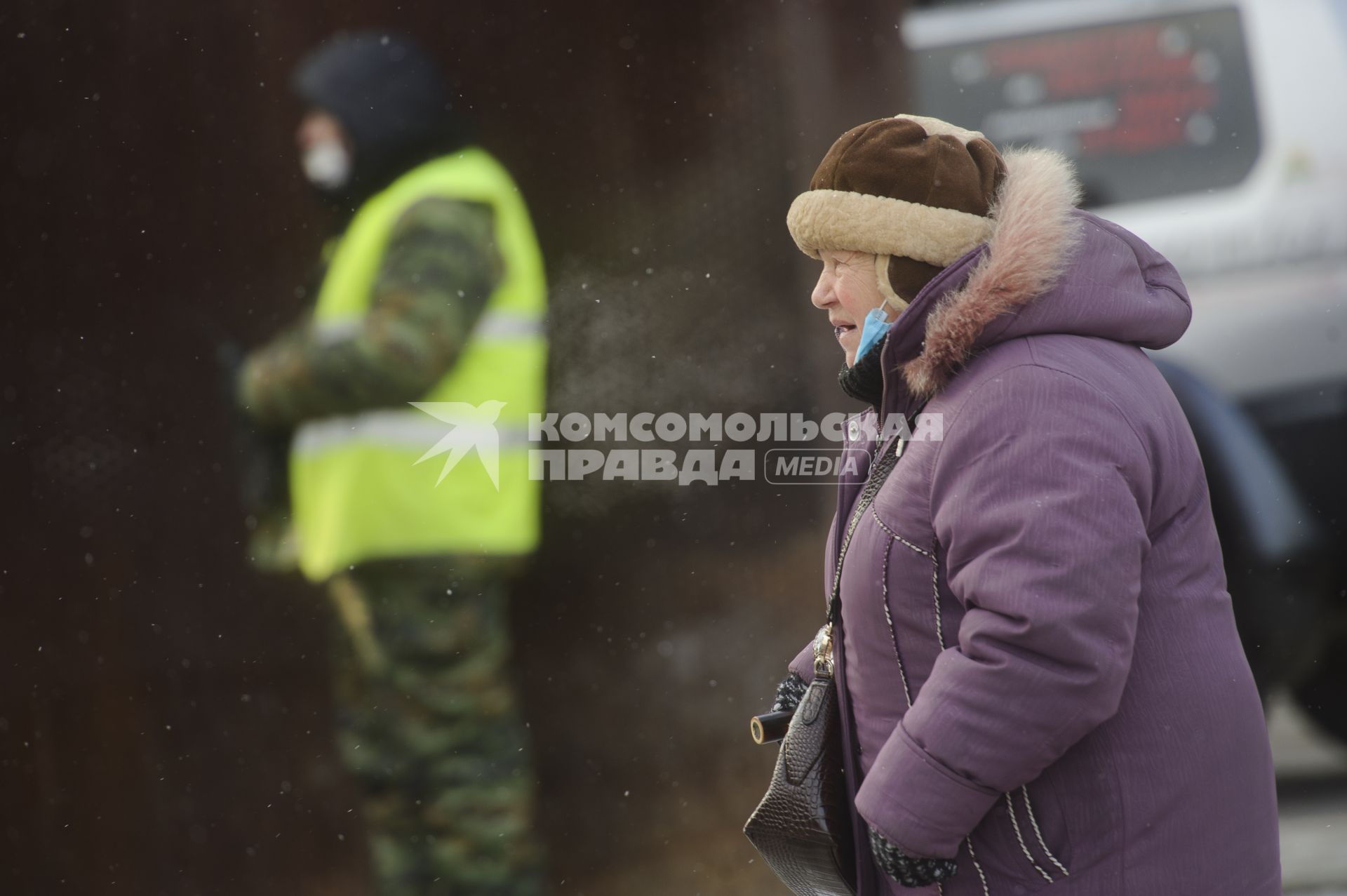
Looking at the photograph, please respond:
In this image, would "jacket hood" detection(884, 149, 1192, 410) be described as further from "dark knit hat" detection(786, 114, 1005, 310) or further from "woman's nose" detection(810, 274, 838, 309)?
"woman's nose" detection(810, 274, 838, 309)

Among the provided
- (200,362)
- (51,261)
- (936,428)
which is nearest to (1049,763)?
(936,428)

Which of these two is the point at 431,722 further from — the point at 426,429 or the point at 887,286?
the point at 887,286

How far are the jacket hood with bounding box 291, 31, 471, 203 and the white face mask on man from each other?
2 centimetres

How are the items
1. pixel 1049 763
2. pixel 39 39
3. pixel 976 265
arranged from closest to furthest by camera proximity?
pixel 1049 763 → pixel 976 265 → pixel 39 39

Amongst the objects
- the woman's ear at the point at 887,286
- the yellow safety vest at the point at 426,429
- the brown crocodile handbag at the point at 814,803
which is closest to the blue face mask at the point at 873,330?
the woman's ear at the point at 887,286

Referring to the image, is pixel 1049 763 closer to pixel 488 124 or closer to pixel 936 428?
pixel 936 428

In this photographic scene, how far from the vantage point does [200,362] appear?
8.80ft

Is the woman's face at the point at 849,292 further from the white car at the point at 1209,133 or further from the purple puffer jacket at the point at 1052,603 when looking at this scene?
the white car at the point at 1209,133

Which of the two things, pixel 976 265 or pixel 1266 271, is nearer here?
pixel 976 265

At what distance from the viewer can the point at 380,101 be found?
263 centimetres

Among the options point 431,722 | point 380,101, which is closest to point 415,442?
point 431,722

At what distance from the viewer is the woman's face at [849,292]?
1741 mm

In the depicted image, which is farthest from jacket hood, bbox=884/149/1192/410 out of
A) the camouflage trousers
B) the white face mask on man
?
the white face mask on man

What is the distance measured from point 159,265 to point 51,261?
0.23 metres
